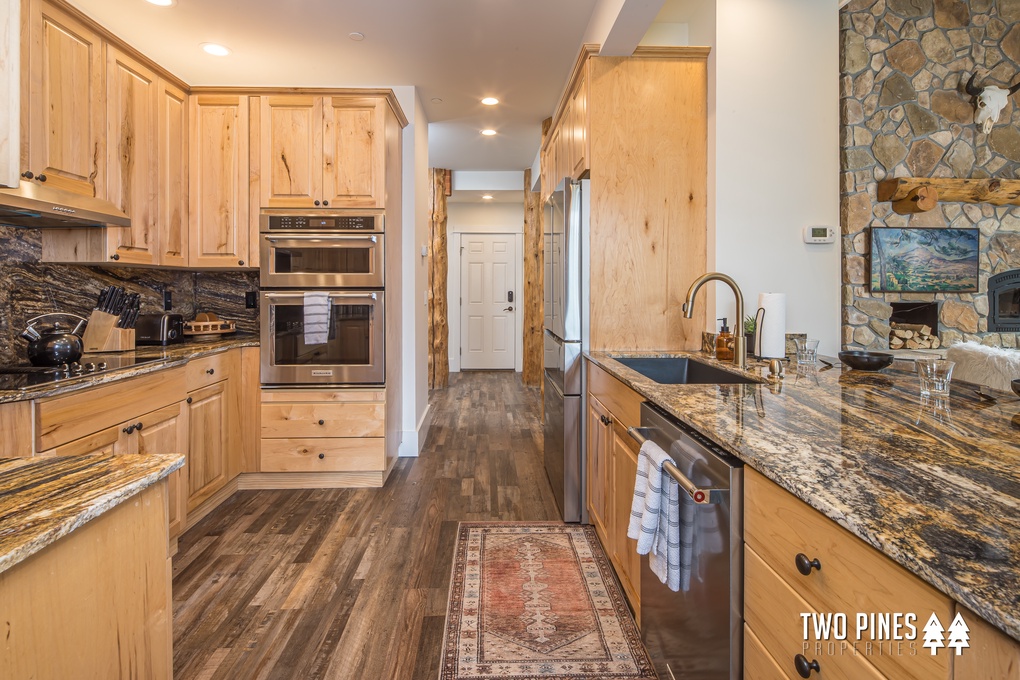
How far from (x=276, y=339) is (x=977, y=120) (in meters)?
4.26

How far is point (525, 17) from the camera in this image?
2.96m

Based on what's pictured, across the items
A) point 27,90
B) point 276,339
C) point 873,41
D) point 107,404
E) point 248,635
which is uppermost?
point 873,41

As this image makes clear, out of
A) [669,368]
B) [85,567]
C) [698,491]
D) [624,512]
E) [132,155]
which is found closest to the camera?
[85,567]

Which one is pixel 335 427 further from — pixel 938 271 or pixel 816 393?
pixel 938 271

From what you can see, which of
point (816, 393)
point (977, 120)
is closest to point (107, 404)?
point (816, 393)

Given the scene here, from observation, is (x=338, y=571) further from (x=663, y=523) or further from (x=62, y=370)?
(x=663, y=523)

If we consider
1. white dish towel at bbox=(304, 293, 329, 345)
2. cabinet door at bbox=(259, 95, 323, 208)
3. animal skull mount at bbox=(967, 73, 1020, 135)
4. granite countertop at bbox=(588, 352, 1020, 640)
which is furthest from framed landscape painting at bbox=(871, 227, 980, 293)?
cabinet door at bbox=(259, 95, 323, 208)

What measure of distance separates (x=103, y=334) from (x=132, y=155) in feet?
2.98

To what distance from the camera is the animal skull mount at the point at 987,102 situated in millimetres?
3037

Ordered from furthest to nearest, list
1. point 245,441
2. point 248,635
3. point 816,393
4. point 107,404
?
point 245,441 → point 107,404 → point 248,635 → point 816,393

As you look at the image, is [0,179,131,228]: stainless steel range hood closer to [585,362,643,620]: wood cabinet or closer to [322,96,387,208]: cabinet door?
[322,96,387,208]: cabinet door

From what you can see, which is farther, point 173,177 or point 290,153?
point 290,153

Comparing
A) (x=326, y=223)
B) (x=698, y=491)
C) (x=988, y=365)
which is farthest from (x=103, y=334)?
(x=988, y=365)

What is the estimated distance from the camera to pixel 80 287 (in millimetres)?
2719
